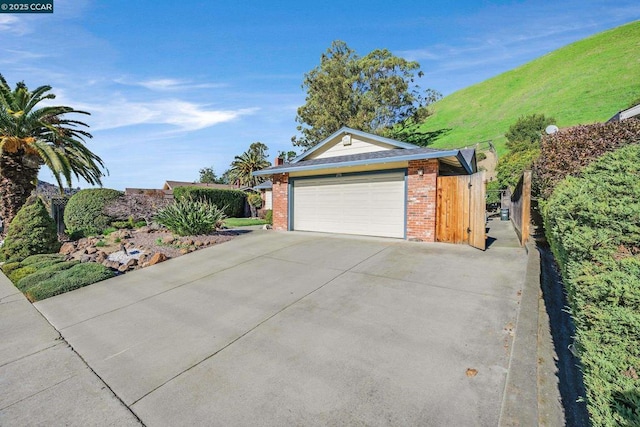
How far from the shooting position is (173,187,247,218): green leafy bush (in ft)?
57.9

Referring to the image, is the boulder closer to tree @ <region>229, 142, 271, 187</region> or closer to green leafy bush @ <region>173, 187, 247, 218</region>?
green leafy bush @ <region>173, 187, 247, 218</region>

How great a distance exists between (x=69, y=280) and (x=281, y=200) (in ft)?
23.6

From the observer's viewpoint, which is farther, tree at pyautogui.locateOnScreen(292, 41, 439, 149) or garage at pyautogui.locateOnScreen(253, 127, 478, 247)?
tree at pyautogui.locateOnScreen(292, 41, 439, 149)

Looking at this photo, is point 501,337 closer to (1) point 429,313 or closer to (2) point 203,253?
(1) point 429,313

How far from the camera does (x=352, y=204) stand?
9969 mm

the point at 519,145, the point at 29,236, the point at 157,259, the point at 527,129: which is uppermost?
the point at 527,129

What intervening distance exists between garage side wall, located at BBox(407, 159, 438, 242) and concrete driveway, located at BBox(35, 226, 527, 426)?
1832mm

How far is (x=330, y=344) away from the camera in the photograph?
322 centimetres

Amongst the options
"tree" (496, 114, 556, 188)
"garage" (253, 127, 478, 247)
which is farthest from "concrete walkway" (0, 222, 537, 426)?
"tree" (496, 114, 556, 188)

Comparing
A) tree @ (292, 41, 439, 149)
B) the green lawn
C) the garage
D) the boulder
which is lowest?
the green lawn

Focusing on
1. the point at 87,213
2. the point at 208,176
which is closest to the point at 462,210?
the point at 87,213

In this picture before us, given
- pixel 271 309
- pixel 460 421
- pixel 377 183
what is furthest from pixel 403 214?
pixel 460 421

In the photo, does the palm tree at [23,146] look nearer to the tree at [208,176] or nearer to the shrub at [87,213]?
the shrub at [87,213]

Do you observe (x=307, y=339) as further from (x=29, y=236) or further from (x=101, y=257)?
(x=29, y=236)
